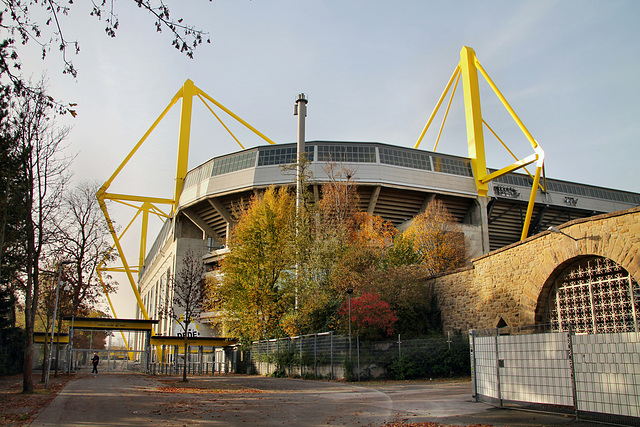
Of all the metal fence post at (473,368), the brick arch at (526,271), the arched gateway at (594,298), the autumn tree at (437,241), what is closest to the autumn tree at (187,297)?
the brick arch at (526,271)

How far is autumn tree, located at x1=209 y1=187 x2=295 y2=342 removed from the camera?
31.0 metres

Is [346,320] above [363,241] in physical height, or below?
below

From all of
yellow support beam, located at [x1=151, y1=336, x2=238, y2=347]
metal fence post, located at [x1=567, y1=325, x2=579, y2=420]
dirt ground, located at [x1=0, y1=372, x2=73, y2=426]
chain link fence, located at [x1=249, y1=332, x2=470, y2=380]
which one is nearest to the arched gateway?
chain link fence, located at [x1=249, y1=332, x2=470, y2=380]

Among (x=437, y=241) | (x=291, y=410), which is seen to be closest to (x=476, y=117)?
(x=437, y=241)

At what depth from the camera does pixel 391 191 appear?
1783 inches

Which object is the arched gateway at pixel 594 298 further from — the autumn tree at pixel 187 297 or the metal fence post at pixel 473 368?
the autumn tree at pixel 187 297

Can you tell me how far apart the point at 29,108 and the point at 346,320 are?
14.9m

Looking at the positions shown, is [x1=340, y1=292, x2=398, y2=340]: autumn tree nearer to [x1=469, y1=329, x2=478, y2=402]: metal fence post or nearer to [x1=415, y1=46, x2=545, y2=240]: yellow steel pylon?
[x1=469, y1=329, x2=478, y2=402]: metal fence post

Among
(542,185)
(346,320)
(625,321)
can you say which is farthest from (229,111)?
(625,321)

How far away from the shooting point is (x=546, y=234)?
17812 mm

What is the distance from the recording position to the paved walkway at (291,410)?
9680 mm

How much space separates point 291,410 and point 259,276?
19933 mm

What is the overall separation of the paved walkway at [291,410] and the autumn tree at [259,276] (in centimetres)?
1489

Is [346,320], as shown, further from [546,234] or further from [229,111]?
[229,111]
